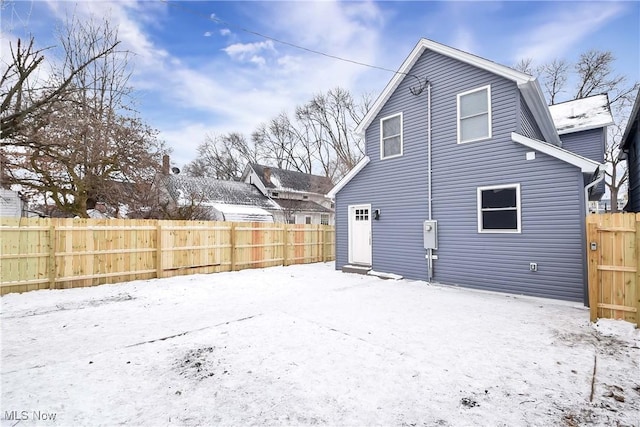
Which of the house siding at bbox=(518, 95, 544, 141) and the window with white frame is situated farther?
the house siding at bbox=(518, 95, 544, 141)

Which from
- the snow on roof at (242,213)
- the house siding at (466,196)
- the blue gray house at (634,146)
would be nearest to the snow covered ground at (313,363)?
the house siding at (466,196)

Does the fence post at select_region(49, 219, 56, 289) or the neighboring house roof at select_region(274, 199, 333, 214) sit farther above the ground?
the neighboring house roof at select_region(274, 199, 333, 214)

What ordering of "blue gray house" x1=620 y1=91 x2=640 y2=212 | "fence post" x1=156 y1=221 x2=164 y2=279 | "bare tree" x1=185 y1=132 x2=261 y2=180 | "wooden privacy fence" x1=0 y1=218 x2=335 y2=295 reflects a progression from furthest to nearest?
"bare tree" x1=185 y1=132 x2=261 y2=180
"fence post" x1=156 y1=221 x2=164 y2=279
"blue gray house" x1=620 y1=91 x2=640 y2=212
"wooden privacy fence" x1=0 y1=218 x2=335 y2=295

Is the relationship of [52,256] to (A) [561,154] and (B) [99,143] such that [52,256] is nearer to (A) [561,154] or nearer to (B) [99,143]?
(B) [99,143]

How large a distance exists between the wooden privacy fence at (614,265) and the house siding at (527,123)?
3409 mm

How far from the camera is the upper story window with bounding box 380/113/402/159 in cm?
982

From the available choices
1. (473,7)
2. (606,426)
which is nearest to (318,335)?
(606,426)

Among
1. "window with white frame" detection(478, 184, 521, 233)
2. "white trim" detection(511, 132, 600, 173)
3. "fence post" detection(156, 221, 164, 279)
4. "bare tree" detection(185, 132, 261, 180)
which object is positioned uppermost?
"bare tree" detection(185, 132, 261, 180)

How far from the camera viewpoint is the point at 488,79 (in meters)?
7.96

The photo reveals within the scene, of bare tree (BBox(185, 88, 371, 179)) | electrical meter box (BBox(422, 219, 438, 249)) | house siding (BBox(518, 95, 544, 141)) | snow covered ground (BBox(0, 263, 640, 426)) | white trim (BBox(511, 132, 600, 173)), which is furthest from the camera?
bare tree (BBox(185, 88, 371, 179))

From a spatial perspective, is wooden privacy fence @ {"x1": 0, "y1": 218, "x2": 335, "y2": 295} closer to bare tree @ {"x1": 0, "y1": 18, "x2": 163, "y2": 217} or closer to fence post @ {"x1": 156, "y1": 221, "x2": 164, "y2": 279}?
fence post @ {"x1": 156, "y1": 221, "x2": 164, "y2": 279}

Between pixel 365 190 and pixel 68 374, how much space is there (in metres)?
8.77

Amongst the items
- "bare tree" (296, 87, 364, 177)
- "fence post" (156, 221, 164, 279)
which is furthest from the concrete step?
"bare tree" (296, 87, 364, 177)

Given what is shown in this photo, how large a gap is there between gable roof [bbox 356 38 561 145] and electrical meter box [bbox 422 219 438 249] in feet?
12.6
